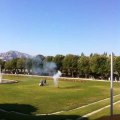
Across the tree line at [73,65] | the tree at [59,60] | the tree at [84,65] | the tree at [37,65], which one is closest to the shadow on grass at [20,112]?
the tree line at [73,65]

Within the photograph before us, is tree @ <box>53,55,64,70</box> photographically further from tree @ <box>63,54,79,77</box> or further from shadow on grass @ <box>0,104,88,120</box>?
shadow on grass @ <box>0,104,88,120</box>

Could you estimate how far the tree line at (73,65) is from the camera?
381 feet

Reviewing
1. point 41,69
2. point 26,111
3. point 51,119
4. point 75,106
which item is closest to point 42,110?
point 26,111

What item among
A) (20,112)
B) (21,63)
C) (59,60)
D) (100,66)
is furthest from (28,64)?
(20,112)

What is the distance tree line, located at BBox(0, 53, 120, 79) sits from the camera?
116 meters

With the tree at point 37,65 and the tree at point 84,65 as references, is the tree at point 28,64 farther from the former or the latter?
the tree at point 84,65

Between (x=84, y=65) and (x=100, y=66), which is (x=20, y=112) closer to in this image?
(x=100, y=66)

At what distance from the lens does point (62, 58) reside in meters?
143

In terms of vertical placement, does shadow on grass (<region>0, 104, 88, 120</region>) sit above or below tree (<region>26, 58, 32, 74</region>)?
below

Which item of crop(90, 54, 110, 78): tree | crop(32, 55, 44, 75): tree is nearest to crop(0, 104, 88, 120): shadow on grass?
crop(90, 54, 110, 78): tree

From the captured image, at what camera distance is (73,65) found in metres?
134

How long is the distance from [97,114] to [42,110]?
26.2 ft

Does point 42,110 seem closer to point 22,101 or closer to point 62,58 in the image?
point 22,101

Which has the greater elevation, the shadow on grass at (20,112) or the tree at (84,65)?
the tree at (84,65)
